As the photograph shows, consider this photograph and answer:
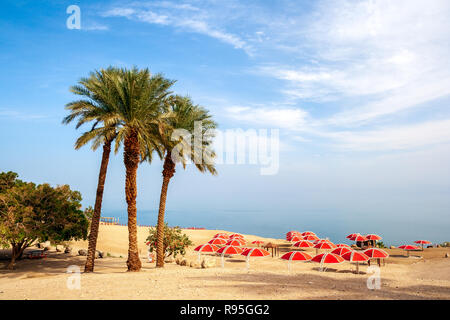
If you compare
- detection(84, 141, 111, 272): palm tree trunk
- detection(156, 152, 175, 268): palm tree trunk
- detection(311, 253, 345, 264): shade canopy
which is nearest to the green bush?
detection(156, 152, 175, 268): palm tree trunk

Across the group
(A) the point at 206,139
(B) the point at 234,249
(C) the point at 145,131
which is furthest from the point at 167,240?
(C) the point at 145,131

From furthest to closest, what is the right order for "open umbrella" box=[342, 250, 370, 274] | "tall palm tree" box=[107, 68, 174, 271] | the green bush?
the green bush < "open umbrella" box=[342, 250, 370, 274] < "tall palm tree" box=[107, 68, 174, 271]

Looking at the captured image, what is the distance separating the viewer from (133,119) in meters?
21.4

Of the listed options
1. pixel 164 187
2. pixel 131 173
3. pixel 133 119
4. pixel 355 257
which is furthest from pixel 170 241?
pixel 355 257

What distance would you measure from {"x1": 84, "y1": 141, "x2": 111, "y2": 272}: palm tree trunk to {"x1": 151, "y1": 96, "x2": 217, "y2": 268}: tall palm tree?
151 inches

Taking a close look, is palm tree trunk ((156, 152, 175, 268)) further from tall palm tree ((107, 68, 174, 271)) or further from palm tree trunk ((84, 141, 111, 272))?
palm tree trunk ((84, 141, 111, 272))

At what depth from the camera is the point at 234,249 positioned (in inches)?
1089

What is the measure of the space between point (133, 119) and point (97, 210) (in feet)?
22.8

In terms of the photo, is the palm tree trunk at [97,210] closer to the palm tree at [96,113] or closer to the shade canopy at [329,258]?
the palm tree at [96,113]

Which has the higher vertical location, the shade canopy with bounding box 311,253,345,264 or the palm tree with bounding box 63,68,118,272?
the palm tree with bounding box 63,68,118,272

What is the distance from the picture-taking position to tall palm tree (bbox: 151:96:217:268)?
24.4m

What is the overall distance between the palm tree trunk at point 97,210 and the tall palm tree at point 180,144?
383 centimetres

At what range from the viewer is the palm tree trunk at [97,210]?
22.4m
